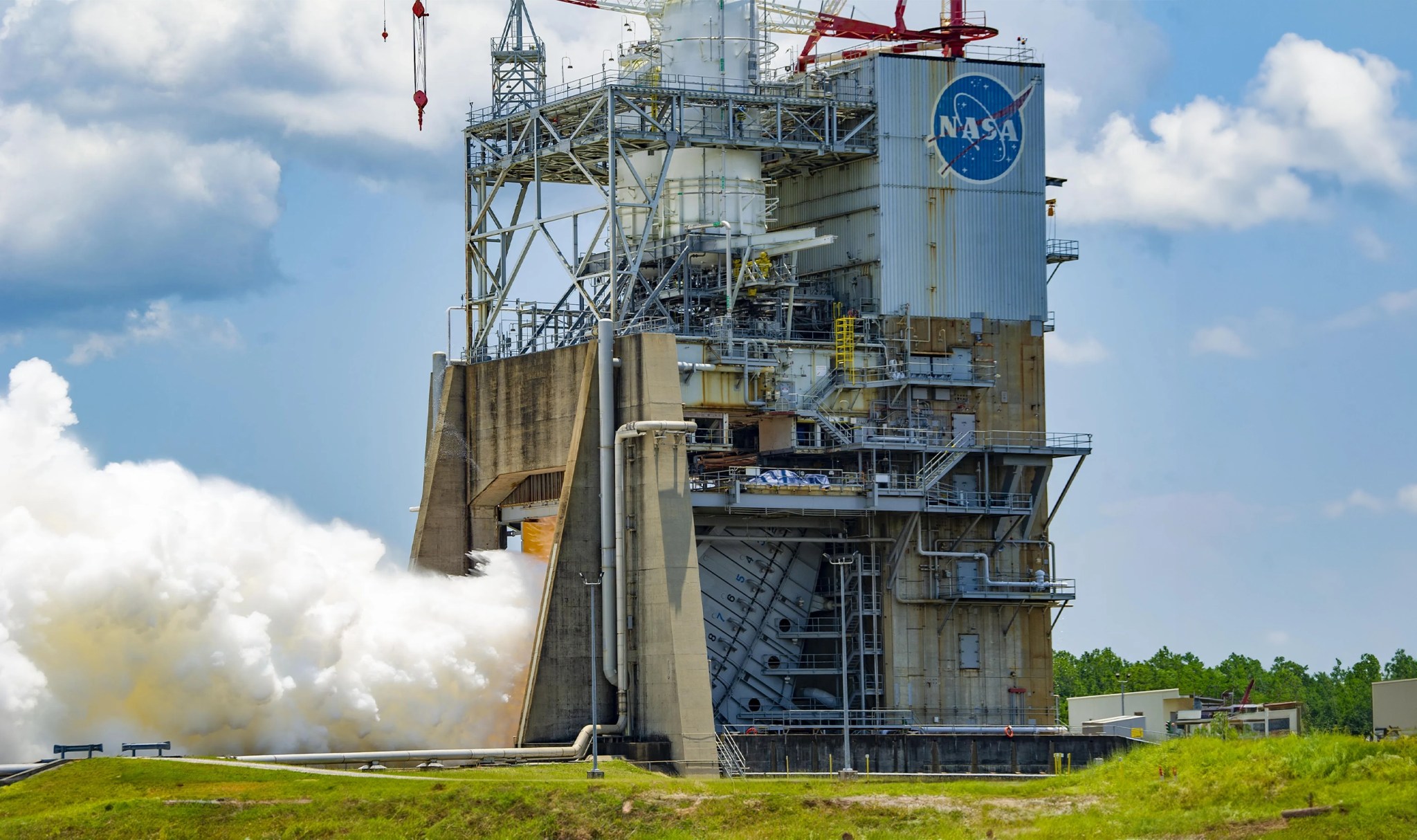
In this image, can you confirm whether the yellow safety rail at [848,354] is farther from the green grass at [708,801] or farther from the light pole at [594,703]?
the green grass at [708,801]

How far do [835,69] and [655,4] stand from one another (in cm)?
781

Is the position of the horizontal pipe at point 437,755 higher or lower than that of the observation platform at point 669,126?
lower

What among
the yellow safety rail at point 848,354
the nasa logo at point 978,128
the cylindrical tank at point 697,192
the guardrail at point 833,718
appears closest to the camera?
the guardrail at point 833,718

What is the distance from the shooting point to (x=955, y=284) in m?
89.3

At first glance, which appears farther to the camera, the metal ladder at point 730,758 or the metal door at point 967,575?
the metal door at point 967,575

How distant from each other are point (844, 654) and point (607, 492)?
40.3ft

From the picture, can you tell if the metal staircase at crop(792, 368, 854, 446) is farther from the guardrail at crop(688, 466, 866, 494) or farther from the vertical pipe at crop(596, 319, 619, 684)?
the vertical pipe at crop(596, 319, 619, 684)

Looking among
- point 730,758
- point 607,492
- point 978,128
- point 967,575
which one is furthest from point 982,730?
point 978,128

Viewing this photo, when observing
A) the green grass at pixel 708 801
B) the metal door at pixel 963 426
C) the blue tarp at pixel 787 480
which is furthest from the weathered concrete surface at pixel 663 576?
the metal door at pixel 963 426

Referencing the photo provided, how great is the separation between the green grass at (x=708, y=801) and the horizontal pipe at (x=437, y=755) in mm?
4566

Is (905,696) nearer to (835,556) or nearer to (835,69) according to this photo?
(835,556)

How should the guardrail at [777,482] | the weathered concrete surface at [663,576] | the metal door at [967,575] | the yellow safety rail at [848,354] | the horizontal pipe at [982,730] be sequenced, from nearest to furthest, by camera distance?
the weathered concrete surface at [663,576], the guardrail at [777,482], the horizontal pipe at [982,730], the yellow safety rail at [848,354], the metal door at [967,575]

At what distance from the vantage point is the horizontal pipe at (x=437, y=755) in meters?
68.5

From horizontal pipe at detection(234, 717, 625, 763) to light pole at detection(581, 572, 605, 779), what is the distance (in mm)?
600
